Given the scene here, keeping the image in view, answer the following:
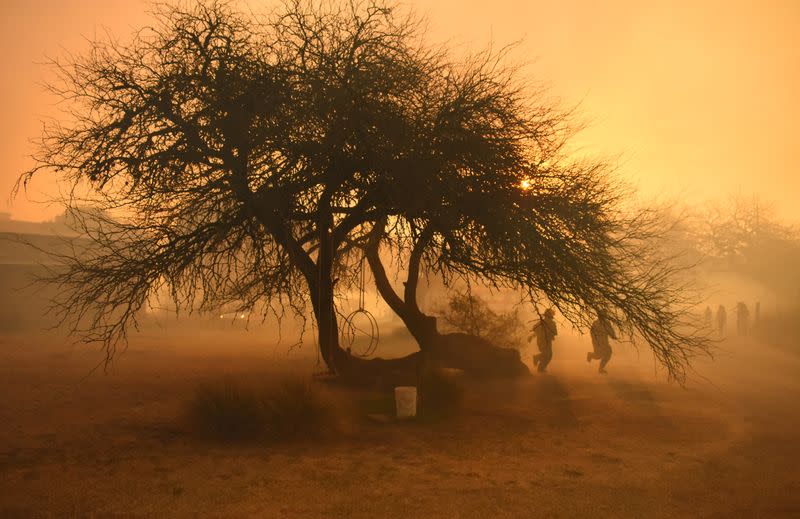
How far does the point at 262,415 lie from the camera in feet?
34.6

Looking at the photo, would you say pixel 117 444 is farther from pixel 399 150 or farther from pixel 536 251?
pixel 536 251

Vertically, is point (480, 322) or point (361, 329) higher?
point (480, 322)

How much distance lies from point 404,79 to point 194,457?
23.2 ft

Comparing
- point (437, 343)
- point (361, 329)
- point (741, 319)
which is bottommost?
point (437, 343)

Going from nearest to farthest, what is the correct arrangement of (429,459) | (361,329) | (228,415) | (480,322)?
(429,459) < (228,415) < (480,322) < (361,329)

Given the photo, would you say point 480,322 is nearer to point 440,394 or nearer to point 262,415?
point 440,394

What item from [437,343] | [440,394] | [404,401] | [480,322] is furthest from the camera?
[480,322]

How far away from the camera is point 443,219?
12125 millimetres

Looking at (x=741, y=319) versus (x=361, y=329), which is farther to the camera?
(x=741, y=319)

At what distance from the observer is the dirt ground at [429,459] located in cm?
733

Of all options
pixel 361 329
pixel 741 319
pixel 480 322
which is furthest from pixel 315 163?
pixel 741 319

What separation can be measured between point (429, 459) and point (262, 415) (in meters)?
2.72

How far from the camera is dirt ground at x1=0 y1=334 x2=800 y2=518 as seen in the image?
7332 mm

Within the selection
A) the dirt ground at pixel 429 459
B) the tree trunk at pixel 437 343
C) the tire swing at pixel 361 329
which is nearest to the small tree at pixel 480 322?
the tire swing at pixel 361 329
